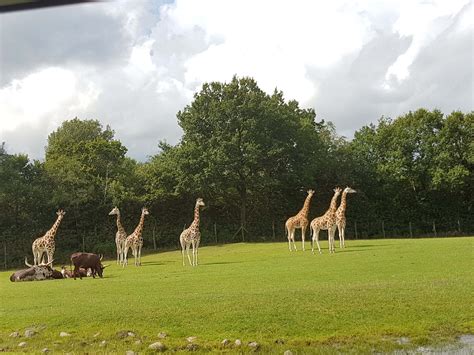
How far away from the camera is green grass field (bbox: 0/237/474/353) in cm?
856

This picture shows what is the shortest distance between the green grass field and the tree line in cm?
2182

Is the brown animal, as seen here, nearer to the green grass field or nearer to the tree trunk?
the green grass field

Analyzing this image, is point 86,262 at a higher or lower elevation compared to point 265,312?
higher

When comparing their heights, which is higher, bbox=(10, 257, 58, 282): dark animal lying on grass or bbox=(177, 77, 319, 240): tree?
bbox=(177, 77, 319, 240): tree

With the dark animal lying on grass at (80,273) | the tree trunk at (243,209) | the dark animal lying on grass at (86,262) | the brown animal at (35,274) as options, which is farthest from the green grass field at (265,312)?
the tree trunk at (243,209)

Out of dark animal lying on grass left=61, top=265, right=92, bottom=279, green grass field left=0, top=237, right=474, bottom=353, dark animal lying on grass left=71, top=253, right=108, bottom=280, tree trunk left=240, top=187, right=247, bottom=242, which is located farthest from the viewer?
tree trunk left=240, top=187, right=247, bottom=242

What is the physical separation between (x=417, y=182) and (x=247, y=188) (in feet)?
42.5

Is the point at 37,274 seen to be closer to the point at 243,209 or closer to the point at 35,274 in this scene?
the point at 35,274

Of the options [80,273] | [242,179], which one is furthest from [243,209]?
[80,273]

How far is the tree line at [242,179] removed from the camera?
3600cm

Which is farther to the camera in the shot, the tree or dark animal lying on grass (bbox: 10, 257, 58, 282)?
the tree

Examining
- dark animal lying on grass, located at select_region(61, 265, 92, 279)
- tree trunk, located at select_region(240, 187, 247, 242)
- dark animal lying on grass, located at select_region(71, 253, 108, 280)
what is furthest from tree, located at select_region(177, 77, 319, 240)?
dark animal lying on grass, located at select_region(71, 253, 108, 280)

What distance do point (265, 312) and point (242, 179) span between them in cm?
2808

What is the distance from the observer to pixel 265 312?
973 centimetres
